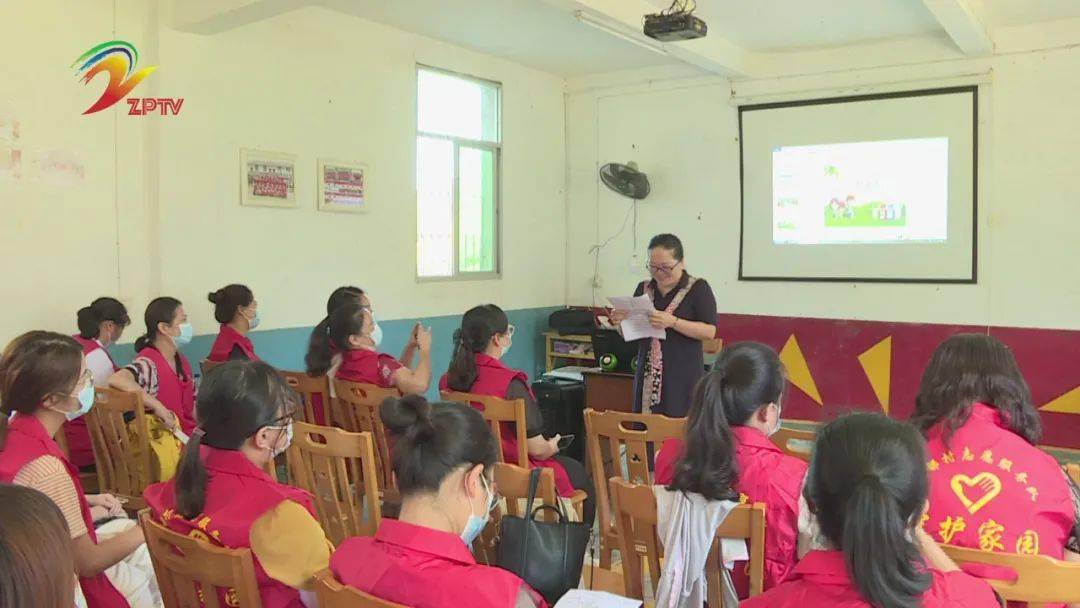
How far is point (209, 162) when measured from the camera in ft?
15.6

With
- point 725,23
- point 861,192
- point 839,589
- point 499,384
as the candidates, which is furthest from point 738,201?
point 839,589

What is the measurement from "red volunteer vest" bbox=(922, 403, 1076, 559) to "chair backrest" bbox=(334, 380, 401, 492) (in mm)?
2037

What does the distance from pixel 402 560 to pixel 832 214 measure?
540 centimetres

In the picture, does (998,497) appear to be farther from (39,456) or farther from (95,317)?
(95,317)

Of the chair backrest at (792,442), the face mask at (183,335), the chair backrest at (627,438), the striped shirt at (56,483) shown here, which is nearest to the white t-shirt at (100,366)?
the face mask at (183,335)

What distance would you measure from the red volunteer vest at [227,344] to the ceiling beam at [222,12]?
1523mm

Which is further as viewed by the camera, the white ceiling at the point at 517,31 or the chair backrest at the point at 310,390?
the white ceiling at the point at 517,31

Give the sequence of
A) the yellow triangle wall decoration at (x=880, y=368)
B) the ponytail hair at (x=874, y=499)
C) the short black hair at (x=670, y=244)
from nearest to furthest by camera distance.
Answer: the ponytail hair at (x=874, y=499) < the short black hair at (x=670, y=244) < the yellow triangle wall decoration at (x=880, y=368)

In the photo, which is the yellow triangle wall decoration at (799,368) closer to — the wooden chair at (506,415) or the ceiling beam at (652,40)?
the ceiling beam at (652,40)

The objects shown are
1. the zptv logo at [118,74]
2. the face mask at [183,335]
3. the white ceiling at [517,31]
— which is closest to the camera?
the face mask at [183,335]

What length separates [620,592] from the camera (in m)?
2.28

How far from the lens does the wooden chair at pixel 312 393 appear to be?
3.76 m

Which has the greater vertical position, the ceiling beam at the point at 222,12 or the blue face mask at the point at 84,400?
the ceiling beam at the point at 222,12

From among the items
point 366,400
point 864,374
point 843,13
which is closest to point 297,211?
point 366,400
